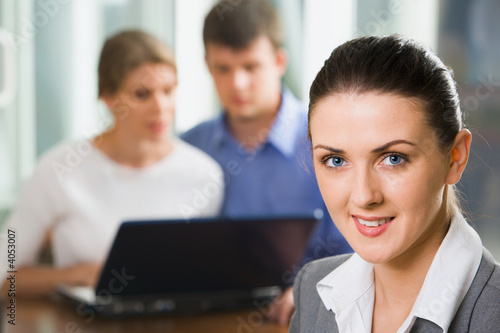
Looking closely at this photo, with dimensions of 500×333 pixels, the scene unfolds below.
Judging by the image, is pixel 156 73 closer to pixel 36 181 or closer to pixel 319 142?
pixel 36 181

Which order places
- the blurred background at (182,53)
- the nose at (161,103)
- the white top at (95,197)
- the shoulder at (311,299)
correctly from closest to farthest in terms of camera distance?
the shoulder at (311,299), the white top at (95,197), the nose at (161,103), the blurred background at (182,53)

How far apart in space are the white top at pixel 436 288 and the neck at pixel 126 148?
1.73 metres

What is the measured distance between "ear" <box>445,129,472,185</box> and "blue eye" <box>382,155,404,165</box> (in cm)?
12

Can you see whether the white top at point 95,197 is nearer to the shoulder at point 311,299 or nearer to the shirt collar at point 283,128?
the shirt collar at point 283,128

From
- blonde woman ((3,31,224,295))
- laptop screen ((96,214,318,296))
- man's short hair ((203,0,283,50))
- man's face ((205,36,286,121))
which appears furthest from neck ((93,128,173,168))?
laptop screen ((96,214,318,296))

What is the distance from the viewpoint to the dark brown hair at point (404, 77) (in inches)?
42.4

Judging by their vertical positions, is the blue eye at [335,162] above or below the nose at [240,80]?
above

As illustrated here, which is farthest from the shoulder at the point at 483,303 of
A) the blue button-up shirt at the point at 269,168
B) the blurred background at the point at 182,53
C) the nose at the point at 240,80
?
the blurred background at the point at 182,53

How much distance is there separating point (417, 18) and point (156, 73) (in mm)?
1477

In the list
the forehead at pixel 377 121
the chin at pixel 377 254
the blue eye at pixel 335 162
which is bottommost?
the chin at pixel 377 254

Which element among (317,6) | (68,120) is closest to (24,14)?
(68,120)

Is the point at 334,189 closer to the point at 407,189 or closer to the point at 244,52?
the point at 407,189

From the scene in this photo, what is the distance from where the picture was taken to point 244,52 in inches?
108

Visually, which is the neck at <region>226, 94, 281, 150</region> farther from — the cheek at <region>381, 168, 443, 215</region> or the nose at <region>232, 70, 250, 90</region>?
the cheek at <region>381, 168, 443, 215</region>
